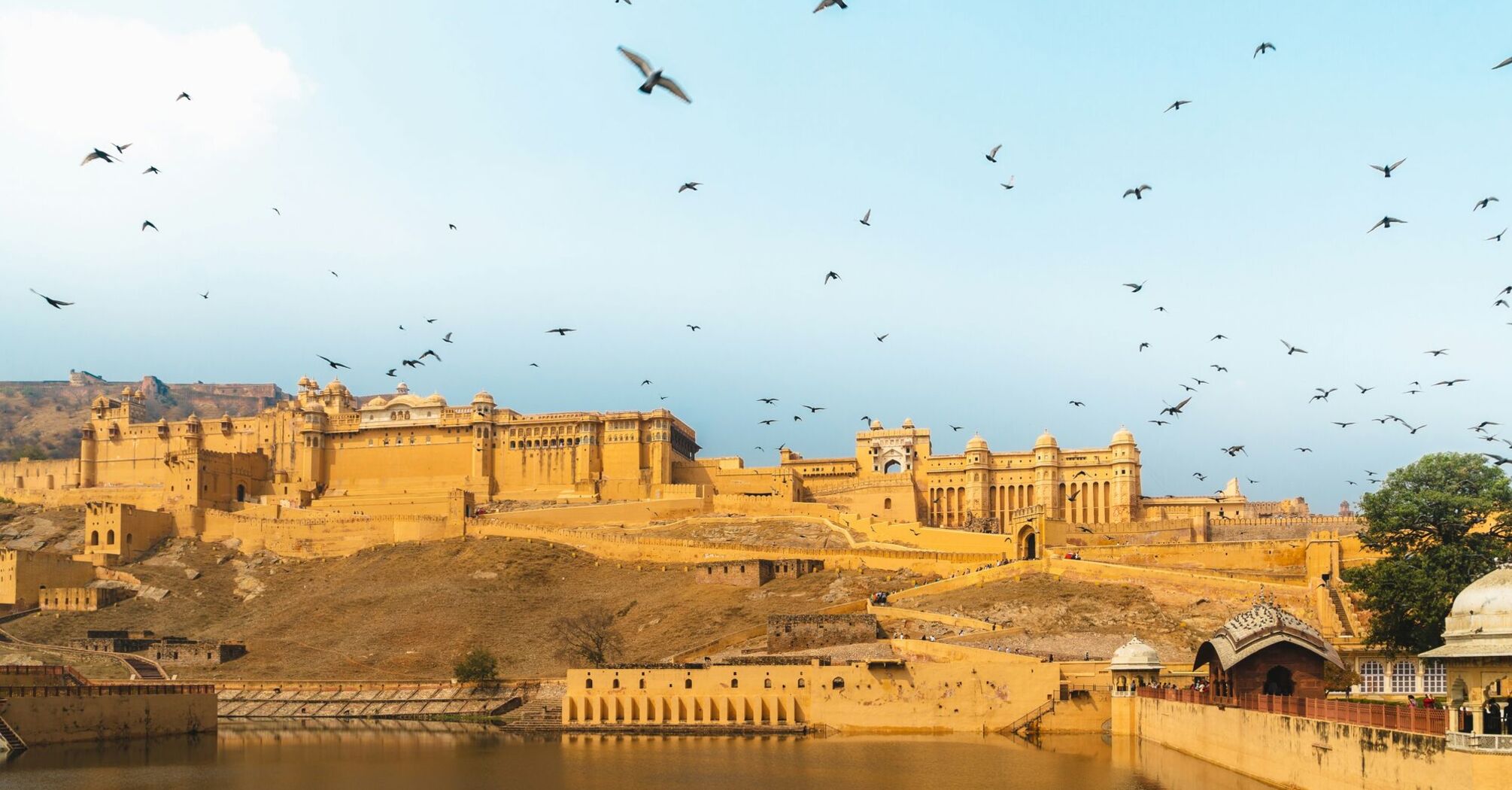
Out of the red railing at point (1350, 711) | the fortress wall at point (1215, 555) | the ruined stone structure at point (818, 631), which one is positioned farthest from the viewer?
the fortress wall at point (1215, 555)

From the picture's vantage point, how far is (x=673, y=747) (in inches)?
1687

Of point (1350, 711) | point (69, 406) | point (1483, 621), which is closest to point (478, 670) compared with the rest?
point (1350, 711)

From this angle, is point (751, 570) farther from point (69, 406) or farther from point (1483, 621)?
point (69, 406)

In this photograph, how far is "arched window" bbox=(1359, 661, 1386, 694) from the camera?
1599 inches

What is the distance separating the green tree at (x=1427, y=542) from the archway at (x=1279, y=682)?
26.0ft

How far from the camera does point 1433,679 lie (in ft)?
123

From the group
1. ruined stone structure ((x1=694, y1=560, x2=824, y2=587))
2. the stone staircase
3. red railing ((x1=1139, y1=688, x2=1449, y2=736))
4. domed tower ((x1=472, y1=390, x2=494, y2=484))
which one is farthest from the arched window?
domed tower ((x1=472, y1=390, x2=494, y2=484))

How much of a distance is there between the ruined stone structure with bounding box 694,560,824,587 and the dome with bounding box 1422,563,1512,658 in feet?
145

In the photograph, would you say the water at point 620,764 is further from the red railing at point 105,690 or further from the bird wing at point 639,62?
the bird wing at point 639,62

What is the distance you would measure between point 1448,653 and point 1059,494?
200 feet

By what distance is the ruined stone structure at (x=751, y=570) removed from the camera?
218ft

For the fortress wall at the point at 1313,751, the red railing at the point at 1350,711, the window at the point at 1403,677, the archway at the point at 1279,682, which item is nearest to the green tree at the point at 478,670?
the fortress wall at the point at 1313,751

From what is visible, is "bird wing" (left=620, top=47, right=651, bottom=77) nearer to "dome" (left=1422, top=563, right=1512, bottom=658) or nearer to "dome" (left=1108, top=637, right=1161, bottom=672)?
"dome" (left=1422, top=563, right=1512, bottom=658)

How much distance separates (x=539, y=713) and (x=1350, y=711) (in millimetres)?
31209
